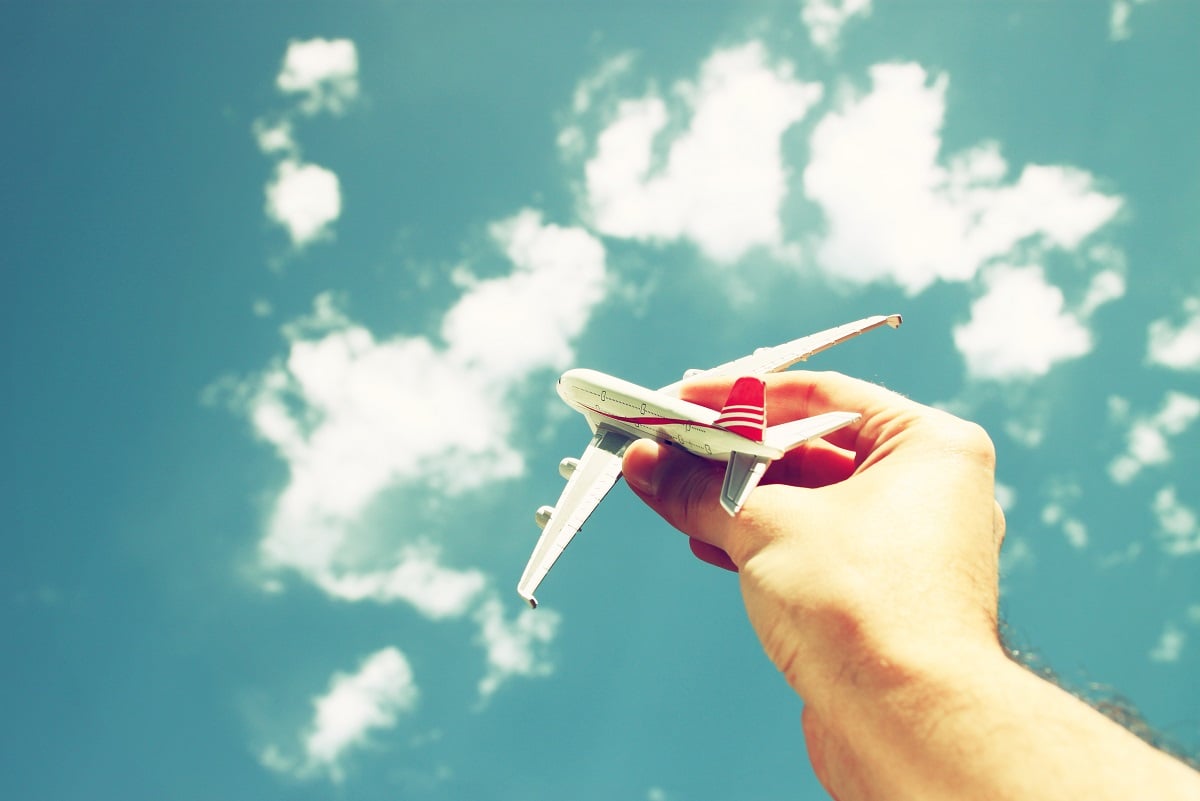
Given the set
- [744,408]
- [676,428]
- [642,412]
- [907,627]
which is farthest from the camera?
[642,412]

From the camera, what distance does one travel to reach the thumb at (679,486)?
16703 mm

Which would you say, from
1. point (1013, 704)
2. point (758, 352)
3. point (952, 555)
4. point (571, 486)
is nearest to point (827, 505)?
point (952, 555)

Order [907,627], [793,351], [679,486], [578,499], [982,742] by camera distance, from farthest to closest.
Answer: [793,351], [578,499], [679,486], [907,627], [982,742]

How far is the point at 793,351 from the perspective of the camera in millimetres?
42906

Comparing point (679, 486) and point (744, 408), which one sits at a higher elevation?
point (744, 408)

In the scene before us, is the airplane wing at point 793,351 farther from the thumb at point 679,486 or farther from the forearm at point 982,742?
the forearm at point 982,742

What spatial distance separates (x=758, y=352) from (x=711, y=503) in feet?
98.4

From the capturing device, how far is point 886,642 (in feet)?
33.4

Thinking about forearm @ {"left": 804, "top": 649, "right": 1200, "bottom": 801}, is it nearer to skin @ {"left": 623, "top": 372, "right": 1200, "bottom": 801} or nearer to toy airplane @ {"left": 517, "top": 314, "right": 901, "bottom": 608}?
skin @ {"left": 623, "top": 372, "right": 1200, "bottom": 801}

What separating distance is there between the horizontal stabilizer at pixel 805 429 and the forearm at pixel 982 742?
9712 millimetres

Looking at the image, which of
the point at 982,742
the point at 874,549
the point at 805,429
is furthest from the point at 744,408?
the point at 982,742

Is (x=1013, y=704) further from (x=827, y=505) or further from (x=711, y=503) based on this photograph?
(x=711, y=503)

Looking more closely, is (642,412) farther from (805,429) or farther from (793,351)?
(805,429)

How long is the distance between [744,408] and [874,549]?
15.5m
